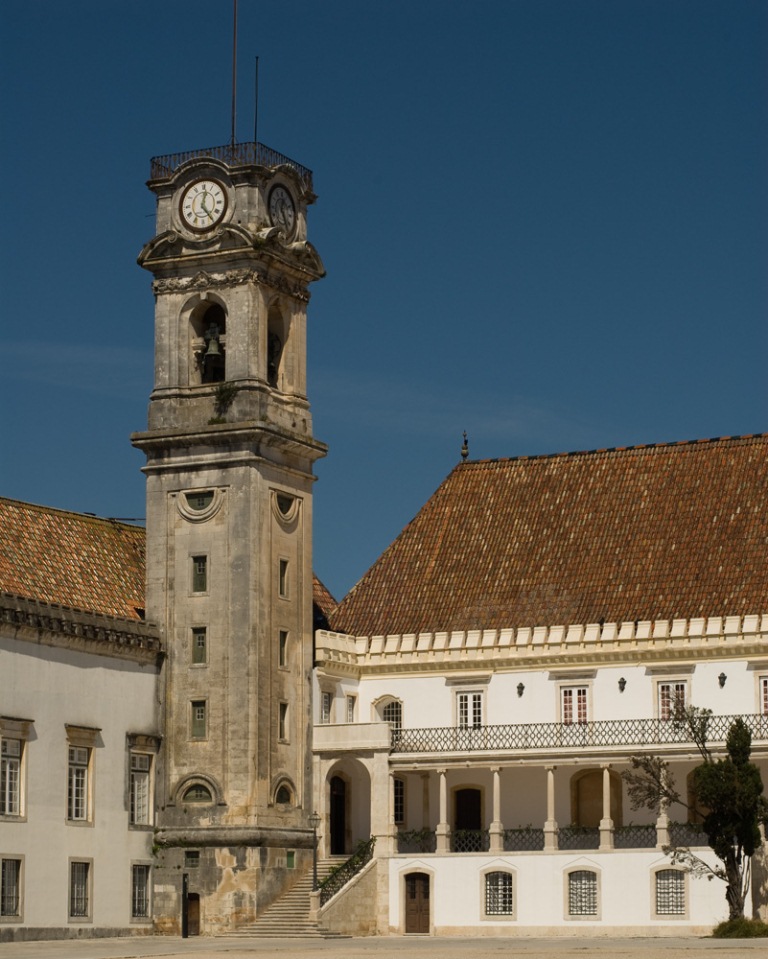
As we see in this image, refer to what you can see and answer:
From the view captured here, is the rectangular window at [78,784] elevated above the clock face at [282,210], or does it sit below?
below

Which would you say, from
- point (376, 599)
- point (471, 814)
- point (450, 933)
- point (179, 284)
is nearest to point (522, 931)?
point (450, 933)

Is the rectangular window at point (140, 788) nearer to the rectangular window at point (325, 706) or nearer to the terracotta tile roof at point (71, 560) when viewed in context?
the terracotta tile roof at point (71, 560)

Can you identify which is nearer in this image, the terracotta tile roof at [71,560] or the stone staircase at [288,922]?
the stone staircase at [288,922]

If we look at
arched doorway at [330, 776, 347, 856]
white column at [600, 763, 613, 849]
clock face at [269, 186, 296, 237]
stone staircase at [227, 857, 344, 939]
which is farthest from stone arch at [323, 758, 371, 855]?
clock face at [269, 186, 296, 237]

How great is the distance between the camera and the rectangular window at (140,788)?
65.6 m

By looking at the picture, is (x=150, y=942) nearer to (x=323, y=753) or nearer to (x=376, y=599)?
(x=323, y=753)

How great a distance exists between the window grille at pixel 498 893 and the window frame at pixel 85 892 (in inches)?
436

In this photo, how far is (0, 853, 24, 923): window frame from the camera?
6025cm

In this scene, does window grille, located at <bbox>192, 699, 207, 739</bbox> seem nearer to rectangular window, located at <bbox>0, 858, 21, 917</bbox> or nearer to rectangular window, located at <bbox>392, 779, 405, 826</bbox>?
rectangular window, located at <bbox>392, 779, 405, 826</bbox>

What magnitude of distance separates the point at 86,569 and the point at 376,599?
9.85 meters

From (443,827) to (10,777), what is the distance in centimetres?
1281

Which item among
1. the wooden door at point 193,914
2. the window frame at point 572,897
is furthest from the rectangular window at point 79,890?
the window frame at point 572,897

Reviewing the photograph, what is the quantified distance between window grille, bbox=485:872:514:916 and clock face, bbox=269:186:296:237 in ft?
65.5

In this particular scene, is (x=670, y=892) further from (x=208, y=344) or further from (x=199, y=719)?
(x=208, y=344)
